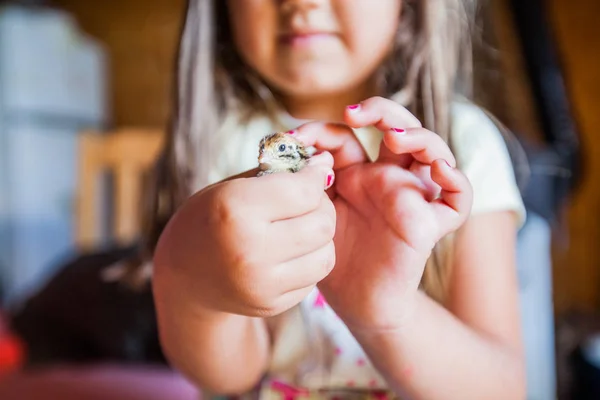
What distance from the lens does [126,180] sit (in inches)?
19.2

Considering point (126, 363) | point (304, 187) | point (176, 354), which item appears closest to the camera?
point (304, 187)

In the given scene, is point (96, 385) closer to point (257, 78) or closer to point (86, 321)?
point (86, 321)

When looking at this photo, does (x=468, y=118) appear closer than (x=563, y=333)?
Yes

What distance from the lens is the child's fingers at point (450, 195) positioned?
0.23 metres

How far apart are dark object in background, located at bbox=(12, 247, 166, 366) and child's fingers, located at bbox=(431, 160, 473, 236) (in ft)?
2.53

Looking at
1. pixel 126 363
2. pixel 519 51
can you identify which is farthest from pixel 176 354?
pixel 126 363

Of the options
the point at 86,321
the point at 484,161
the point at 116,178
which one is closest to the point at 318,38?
the point at 484,161

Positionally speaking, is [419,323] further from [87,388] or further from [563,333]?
[87,388]

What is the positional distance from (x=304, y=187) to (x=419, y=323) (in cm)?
9

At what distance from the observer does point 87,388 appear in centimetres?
72

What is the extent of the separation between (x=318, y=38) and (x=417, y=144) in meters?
0.06

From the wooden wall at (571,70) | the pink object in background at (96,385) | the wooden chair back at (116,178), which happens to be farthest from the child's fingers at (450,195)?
the pink object in background at (96,385)

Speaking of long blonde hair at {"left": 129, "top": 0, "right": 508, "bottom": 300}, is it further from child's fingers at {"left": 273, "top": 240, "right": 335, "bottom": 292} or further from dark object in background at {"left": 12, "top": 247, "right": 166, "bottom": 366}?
dark object in background at {"left": 12, "top": 247, "right": 166, "bottom": 366}

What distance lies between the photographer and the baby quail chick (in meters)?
0.21
